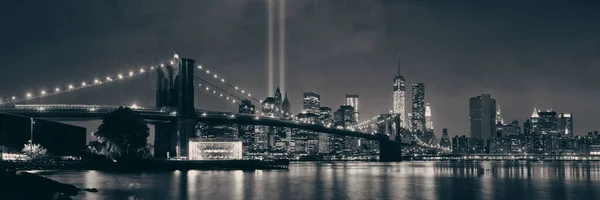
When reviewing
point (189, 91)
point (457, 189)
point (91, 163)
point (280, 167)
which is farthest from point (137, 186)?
point (280, 167)

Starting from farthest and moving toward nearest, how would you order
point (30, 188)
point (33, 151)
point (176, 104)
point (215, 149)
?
point (215, 149)
point (176, 104)
point (33, 151)
point (30, 188)

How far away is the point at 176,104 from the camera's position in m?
103

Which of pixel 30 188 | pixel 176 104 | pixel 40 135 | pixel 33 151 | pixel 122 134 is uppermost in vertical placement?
pixel 176 104

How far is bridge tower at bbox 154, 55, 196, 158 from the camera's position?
3912 inches

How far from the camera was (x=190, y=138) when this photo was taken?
99188 mm

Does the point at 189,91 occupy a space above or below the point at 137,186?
above

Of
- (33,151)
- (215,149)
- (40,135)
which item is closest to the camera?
(33,151)

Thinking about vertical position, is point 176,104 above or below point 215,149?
above

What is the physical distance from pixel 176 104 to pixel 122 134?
1389cm

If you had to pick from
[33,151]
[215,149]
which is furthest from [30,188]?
[215,149]

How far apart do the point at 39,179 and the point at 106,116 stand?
4688 cm

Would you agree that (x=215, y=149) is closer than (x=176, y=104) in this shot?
No

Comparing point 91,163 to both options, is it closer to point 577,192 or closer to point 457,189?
point 457,189

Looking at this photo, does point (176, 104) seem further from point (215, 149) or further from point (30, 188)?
point (30, 188)
